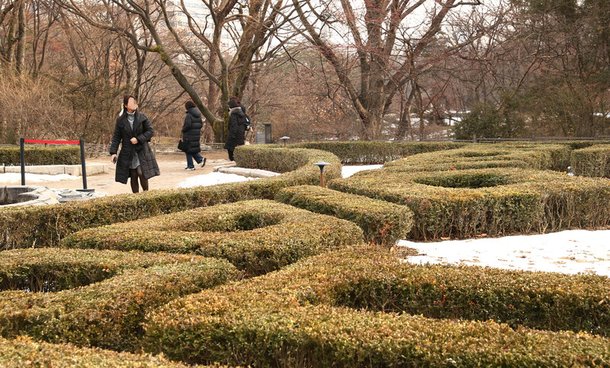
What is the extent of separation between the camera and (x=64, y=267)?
224 inches

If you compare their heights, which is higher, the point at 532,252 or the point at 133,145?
the point at 133,145

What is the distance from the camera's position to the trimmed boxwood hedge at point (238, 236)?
6.09 meters

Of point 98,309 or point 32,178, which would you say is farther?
point 32,178

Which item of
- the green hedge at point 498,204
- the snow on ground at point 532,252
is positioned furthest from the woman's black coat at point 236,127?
the snow on ground at point 532,252

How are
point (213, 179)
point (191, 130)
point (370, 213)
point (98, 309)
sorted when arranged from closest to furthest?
1. point (98, 309)
2. point (370, 213)
3. point (213, 179)
4. point (191, 130)

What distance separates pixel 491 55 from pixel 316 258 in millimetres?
24696

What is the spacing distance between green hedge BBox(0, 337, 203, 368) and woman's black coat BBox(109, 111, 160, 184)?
7248 mm

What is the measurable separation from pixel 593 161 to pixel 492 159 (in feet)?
10.4

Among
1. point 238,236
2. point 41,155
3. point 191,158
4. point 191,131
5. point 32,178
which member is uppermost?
point 191,131

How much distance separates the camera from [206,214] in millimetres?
7988

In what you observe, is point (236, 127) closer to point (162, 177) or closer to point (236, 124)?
point (236, 124)

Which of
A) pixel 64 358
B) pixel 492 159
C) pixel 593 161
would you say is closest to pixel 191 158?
pixel 492 159

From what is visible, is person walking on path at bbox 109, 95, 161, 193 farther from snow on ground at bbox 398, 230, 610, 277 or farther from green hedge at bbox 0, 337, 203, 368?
green hedge at bbox 0, 337, 203, 368

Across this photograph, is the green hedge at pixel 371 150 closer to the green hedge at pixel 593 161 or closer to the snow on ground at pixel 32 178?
the green hedge at pixel 593 161
